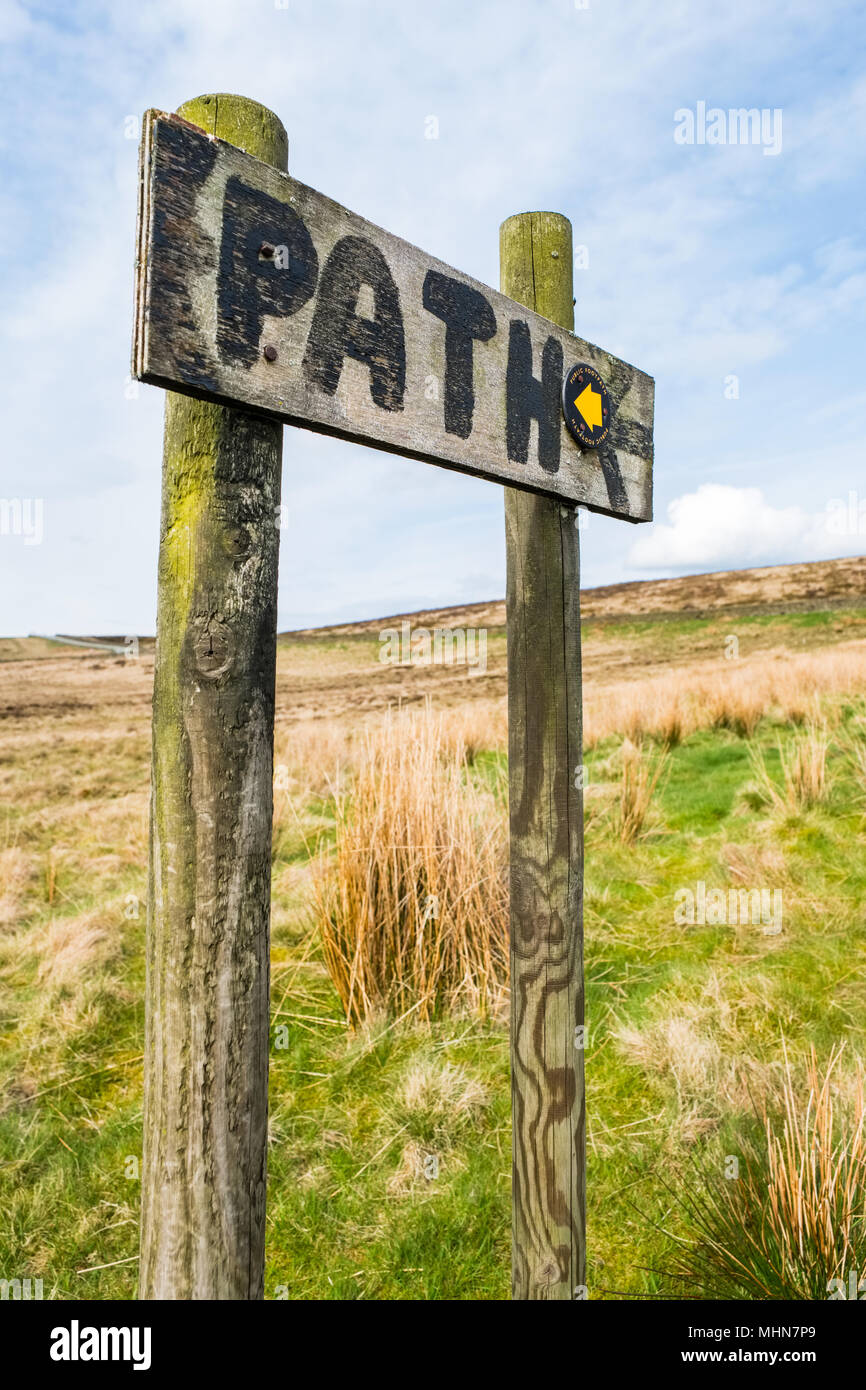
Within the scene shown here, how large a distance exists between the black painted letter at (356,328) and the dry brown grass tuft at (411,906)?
2152mm

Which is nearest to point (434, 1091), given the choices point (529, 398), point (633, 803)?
point (529, 398)

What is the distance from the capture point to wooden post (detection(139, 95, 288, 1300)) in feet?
3.49

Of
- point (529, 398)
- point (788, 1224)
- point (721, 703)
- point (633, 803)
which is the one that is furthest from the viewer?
point (721, 703)

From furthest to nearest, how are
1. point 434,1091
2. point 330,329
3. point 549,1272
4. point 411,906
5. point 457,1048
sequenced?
point 411,906, point 457,1048, point 434,1091, point 549,1272, point 330,329

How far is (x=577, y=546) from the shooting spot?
177 cm

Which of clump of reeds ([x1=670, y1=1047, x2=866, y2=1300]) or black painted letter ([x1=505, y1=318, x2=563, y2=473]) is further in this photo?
clump of reeds ([x1=670, y1=1047, x2=866, y2=1300])

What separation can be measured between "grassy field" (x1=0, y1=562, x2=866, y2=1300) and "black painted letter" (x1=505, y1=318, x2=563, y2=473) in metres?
1.73

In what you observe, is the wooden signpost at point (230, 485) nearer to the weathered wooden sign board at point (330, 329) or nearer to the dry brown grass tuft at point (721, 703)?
the weathered wooden sign board at point (330, 329)

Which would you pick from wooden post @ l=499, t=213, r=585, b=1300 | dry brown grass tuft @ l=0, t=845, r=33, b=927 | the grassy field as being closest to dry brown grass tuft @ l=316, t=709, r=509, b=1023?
the grassy field

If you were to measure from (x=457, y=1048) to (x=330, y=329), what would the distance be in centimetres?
262

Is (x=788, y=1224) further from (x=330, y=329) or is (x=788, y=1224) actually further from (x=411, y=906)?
(x=330, y=329)

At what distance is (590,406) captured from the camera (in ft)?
5.42

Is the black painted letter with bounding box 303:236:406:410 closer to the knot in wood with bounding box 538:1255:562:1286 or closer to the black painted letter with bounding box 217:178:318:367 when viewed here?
the black painted letter with bounding box 217:178:318:367
